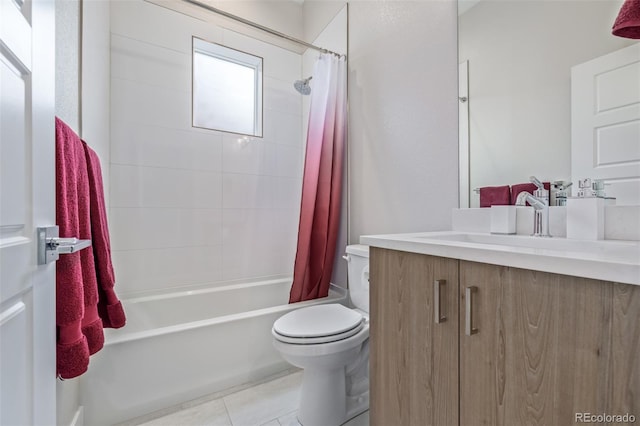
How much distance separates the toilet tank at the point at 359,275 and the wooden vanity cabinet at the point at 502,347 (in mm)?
572

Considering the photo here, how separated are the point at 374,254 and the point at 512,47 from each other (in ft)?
3.34

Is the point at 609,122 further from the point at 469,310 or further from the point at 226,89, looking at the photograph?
the point at 226,89

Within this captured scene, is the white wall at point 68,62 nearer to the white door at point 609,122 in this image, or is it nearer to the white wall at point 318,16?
the white wall at point 318,16

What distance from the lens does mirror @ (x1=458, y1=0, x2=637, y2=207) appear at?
0.98m

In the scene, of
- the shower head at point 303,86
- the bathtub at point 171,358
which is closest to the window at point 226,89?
the shower head at point 303,86

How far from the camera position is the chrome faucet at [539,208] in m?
0.98

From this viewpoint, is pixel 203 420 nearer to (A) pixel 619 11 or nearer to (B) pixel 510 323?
(B) pixel 510 323

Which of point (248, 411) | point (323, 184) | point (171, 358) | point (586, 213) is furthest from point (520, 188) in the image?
point (171, 358)

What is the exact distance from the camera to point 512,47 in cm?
116

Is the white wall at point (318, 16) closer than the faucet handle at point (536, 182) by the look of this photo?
No

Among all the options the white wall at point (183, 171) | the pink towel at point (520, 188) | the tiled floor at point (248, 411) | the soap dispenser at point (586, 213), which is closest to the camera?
the soap dispenser at point (586, 213)

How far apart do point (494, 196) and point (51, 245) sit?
1453 mm

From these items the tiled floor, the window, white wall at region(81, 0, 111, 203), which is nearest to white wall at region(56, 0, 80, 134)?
white wall at region(81, 0, 111, 203)
